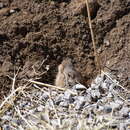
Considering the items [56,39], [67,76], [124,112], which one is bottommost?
[124,112]

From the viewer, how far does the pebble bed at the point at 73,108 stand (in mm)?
3762

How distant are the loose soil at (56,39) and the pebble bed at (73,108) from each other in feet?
0.72

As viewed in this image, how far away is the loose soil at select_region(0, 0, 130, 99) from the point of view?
462 cm

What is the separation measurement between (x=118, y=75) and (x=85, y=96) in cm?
47

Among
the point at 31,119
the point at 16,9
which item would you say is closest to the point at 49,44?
the point at 16,9

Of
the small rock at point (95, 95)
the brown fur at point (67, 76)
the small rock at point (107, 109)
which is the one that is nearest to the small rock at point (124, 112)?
the small rock at point (107, 109)

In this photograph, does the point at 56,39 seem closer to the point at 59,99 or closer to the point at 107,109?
the point at 59,99

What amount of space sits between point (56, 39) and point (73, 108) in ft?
3.17

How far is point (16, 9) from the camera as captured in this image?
481cm

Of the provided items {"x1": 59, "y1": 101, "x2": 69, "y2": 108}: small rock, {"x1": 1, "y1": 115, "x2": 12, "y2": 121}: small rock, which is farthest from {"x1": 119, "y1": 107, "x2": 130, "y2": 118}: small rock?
{"x1": 1, "y1": 115, "x2": 12, "y2": 121}: small rock

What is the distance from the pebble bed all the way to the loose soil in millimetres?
219

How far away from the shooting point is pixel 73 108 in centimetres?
409

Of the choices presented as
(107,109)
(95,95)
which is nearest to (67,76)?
(95,95)

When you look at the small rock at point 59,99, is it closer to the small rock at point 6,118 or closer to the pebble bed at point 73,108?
the pebble bed at point 73,108
